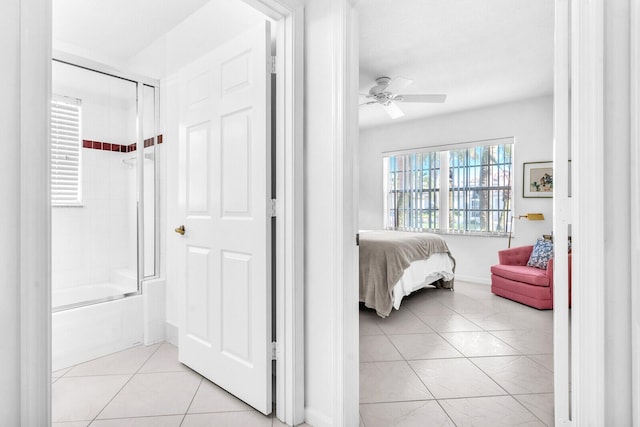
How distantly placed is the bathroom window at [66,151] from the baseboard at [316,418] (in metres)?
2.69

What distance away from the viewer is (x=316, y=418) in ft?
5.37

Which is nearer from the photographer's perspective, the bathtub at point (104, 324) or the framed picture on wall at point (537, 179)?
the bathtub at point (104, 324)

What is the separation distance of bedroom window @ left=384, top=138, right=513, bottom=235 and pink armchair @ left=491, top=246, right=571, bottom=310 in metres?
0.72

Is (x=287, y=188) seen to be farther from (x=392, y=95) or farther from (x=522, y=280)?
(x=522, y=280)

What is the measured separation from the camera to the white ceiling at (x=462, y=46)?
7.98ft

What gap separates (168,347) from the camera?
256 centimetres

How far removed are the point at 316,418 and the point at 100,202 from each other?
8.73 feet

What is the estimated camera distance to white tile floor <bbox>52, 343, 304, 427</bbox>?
1.68 meters

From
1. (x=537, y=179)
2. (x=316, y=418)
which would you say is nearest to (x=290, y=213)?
(x=316, y=418)

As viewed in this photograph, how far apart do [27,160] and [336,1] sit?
4.57 feet

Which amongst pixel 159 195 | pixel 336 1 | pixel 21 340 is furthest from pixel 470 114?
pixel 21 340

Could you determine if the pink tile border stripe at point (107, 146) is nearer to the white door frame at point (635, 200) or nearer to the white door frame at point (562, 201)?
the white door frame at point (562, 201)

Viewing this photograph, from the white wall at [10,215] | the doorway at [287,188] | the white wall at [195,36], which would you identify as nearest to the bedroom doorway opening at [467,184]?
the doorway at [287,188]

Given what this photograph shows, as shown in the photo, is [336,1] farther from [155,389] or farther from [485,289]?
[485,289]
